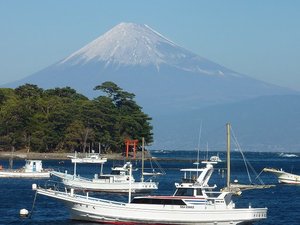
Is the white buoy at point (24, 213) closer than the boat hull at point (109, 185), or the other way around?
the white buoy at point (24, 213)

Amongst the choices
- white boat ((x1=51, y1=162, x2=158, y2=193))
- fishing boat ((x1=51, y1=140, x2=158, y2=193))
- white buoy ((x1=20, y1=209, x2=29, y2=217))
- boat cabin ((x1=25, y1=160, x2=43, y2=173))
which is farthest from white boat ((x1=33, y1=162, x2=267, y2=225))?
boat cabin ((x1=25, y1=160, x2=43, y2=173))

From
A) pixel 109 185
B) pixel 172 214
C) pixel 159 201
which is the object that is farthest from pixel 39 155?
pixel 172 214

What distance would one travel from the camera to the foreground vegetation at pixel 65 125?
148 m

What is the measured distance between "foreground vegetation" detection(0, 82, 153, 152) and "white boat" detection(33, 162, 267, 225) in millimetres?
97426

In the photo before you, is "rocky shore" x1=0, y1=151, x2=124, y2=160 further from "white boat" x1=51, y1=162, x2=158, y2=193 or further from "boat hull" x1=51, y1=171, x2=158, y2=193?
"boat hull" x1=51, y1=171, x2=158, y2=193

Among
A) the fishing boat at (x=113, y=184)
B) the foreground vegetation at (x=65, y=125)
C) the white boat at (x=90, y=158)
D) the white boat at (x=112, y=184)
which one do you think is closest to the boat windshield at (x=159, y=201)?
the fishing boat at (x=113, y=184)

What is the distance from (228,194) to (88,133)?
323 ft

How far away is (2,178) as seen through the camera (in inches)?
3762

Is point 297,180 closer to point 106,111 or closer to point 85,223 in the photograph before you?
point 85,223

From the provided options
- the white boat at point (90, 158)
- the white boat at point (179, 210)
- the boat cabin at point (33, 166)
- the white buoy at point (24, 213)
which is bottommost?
the white buoy at point (24, 213)

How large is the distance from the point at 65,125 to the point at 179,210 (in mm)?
101818

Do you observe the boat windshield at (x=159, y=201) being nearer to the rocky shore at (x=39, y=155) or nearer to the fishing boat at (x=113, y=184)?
the fishing boat at (x=113, y=184)

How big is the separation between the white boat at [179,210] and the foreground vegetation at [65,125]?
97426mm

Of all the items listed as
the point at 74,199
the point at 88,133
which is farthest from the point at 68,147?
the point at 74,199
